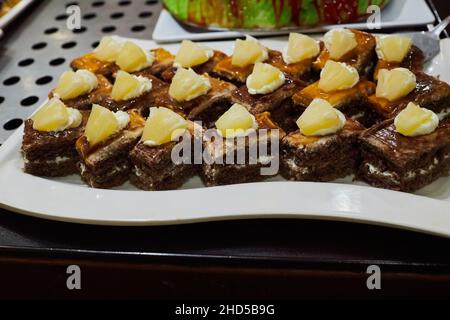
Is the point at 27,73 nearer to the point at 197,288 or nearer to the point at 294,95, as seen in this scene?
the point at 294,95

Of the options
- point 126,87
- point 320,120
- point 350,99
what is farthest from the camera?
point 126,87

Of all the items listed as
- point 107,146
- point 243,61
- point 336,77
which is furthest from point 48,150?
point 336,77

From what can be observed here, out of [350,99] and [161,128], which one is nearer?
[161,128]

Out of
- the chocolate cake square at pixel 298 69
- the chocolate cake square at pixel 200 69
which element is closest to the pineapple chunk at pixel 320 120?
the chocolate cake square at pixel 298 69

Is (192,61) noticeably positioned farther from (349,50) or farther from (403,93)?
(403,93)

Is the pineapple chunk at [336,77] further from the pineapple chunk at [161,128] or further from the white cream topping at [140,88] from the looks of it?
the white cream topping at [140,88]
